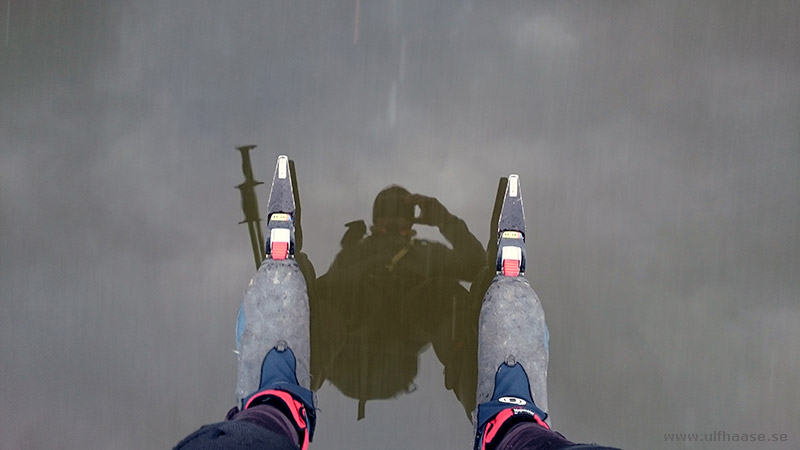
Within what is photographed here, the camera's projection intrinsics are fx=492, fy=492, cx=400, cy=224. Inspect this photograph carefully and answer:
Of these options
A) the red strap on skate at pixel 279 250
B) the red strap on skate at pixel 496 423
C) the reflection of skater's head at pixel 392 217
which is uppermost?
the reflection of skater's head at pixel 392 217

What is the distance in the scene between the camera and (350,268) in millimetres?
2047

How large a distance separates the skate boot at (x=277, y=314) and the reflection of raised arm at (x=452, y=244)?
0.53m

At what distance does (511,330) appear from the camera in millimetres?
1839

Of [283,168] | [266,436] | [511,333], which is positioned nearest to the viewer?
[266,436]

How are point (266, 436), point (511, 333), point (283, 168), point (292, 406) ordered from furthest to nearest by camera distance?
point (283, 168) < point (511, 333) < point (292, 406) < point (266, 436)

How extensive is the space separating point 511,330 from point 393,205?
2.23ft

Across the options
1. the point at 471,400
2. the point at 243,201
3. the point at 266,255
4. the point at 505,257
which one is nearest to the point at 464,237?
the point at 505,257

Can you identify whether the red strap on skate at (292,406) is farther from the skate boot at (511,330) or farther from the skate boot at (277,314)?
the skate boot at (511,330)

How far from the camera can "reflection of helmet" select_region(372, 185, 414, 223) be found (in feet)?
6.67

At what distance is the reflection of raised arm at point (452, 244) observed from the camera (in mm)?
2023

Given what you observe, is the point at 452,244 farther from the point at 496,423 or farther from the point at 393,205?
the point at 496,423

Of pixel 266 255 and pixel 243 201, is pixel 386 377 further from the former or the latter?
pixel 243 201

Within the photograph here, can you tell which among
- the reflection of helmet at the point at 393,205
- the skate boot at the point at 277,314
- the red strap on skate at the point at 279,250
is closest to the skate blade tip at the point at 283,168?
the skate boot at the point at 277,314

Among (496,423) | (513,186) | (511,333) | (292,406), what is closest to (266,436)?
(292,406)
